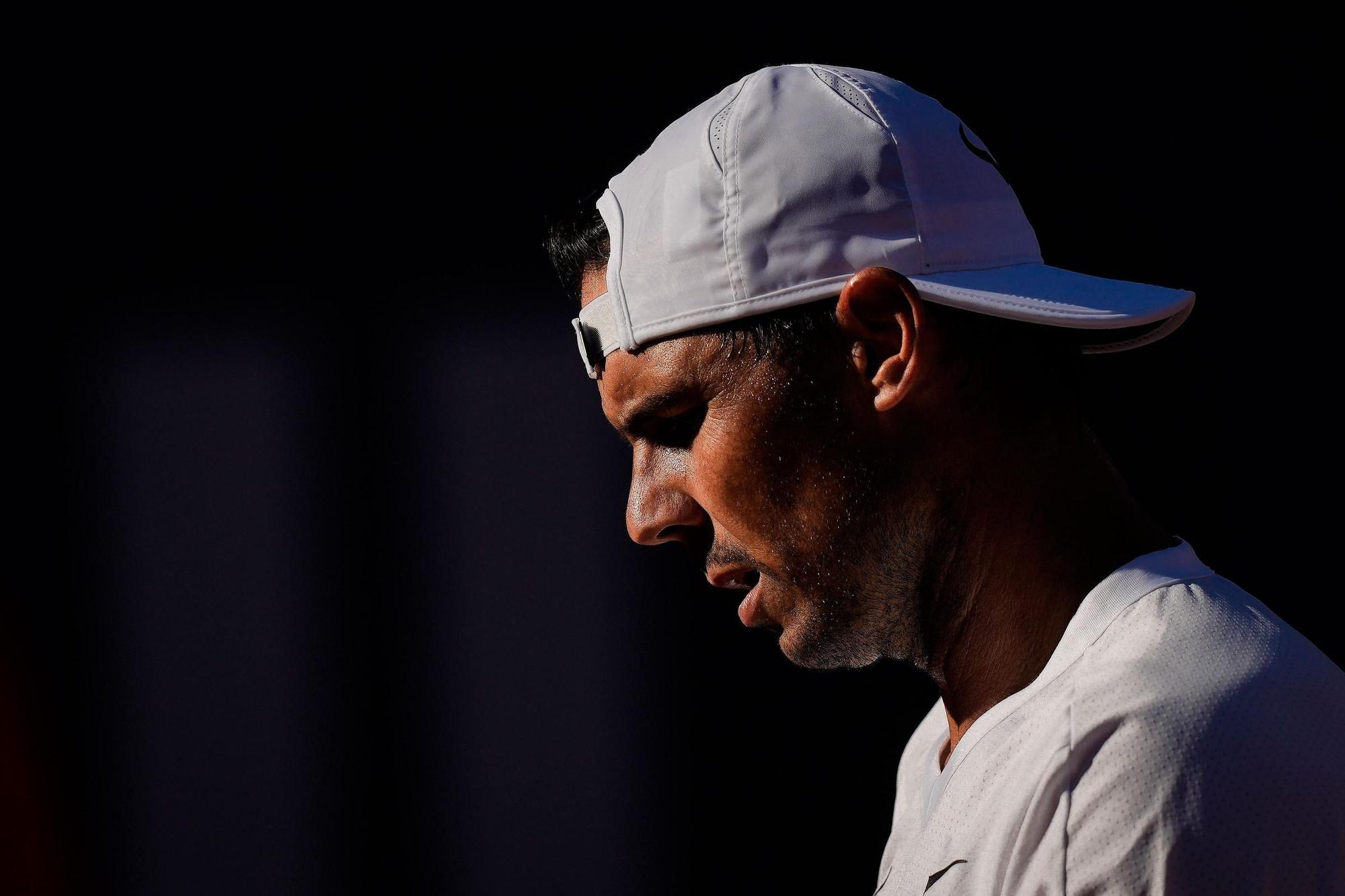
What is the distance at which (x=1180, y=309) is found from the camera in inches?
37.2

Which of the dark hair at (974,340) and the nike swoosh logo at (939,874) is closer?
the nike swoosh logo at (939,874)

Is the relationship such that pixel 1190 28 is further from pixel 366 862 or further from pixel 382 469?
pixel 366 862

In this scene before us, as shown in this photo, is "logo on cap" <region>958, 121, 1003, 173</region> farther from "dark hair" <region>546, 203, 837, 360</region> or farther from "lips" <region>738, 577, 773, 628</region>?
"lips" <region>738, 577, 773, 628</region>

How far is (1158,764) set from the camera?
2.39 feet

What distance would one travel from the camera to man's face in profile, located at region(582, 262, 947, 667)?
94 centimetres

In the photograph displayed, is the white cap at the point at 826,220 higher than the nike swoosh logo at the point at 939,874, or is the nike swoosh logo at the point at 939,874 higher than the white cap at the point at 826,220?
the white cap at the point at 826,220

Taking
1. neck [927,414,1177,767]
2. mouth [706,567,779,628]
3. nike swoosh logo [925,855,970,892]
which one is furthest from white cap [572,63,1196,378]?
nike swoosh logo [925,855,970,892]

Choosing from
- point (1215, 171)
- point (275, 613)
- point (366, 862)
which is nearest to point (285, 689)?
point (275, 613)

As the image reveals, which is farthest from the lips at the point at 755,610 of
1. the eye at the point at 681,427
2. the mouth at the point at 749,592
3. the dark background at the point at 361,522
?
the dark background at the point at 361,522

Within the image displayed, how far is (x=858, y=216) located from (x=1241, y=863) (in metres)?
0.55

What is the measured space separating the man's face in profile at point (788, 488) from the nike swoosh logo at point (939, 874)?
0.24 m

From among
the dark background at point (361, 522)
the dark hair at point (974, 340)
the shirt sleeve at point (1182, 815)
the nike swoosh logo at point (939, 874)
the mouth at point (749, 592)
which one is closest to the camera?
the shirt sleeve at point (1182, 815)

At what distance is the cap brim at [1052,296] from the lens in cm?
87

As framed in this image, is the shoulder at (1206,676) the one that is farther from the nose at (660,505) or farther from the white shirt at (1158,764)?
the nose at (660,505)
